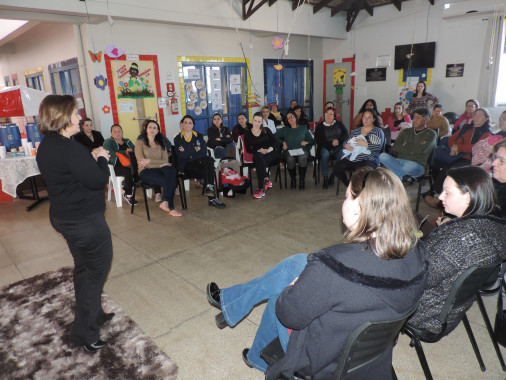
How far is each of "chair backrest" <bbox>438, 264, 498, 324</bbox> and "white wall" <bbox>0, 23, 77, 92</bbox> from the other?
6.35 metres

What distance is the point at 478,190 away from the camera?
160 centimetres

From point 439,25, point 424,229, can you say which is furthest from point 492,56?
point 424,229

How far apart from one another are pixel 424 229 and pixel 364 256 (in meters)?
1.28

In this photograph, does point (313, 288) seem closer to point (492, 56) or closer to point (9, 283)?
point (9, 283)

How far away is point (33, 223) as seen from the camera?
159 inches

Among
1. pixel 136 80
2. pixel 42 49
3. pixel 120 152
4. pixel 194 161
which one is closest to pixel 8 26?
pixel 42 49

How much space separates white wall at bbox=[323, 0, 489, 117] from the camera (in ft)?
23.1

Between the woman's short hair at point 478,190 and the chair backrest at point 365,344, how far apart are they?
77 centimetres

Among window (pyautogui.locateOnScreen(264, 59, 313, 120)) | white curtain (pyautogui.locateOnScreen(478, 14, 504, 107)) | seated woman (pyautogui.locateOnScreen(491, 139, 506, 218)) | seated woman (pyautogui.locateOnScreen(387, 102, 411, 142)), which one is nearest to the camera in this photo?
seated woman (pyautogui.locateOnScreen(491, 139, 506, 218))

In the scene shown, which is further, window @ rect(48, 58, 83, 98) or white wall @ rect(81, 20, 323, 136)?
window @ rect(48, 58, 83, 98)

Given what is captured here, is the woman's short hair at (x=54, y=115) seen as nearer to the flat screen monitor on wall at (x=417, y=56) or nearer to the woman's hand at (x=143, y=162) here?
the woman's hand at (x=143, y=162)

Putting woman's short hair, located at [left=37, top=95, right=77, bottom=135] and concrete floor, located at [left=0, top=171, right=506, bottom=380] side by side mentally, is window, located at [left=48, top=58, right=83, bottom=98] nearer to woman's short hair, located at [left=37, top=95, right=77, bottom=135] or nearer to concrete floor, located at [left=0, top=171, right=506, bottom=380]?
concrete floor, located at [left=0, top=171, right=506, bottom=380]

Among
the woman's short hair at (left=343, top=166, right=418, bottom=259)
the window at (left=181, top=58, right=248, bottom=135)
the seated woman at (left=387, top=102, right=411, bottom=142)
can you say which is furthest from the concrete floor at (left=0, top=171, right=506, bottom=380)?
the window at (left=181, top=58, right=248, bottom=135)

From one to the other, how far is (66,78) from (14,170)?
2934 mm
